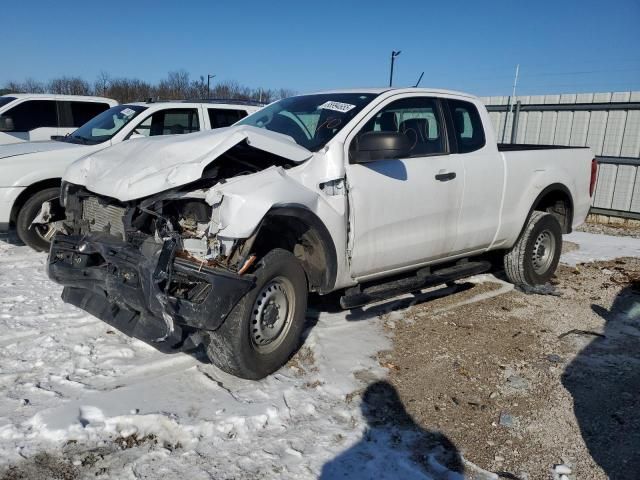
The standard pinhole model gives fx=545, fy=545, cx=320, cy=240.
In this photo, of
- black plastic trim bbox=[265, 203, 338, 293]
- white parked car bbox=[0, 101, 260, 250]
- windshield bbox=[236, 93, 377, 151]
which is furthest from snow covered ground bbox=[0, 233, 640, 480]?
white parked car bbox=[0, 101, 260, 250]

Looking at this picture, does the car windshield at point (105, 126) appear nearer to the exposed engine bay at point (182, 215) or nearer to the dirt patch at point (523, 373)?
the exposed engine bay at point (182, 215)

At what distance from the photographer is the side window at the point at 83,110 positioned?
31.7 ft

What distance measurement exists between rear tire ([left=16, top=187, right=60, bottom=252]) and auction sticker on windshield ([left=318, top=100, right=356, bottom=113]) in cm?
359

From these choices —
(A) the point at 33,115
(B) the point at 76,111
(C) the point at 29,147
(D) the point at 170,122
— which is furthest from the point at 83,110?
(C) the point at 29,147

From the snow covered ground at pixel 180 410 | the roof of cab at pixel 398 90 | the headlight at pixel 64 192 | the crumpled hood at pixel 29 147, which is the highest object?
the roof of cab at pixel 398 90

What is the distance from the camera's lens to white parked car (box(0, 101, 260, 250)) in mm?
6250

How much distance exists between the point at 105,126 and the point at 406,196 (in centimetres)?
487

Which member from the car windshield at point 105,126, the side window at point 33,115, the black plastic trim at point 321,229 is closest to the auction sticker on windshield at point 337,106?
the black plastic trim at point 321,229

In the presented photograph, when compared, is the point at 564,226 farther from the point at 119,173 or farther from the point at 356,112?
the point at 119,173

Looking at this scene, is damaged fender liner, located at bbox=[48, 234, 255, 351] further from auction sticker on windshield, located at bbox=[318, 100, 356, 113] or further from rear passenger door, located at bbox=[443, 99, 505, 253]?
rear passenger door, located at bbox=[443, 99, 505, 253]

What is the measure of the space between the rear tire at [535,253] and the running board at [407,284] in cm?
61

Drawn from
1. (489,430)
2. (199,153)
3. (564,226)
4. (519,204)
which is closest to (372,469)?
(489,430)

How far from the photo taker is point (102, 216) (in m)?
3.94

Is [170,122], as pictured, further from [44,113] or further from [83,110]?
[44,113]
